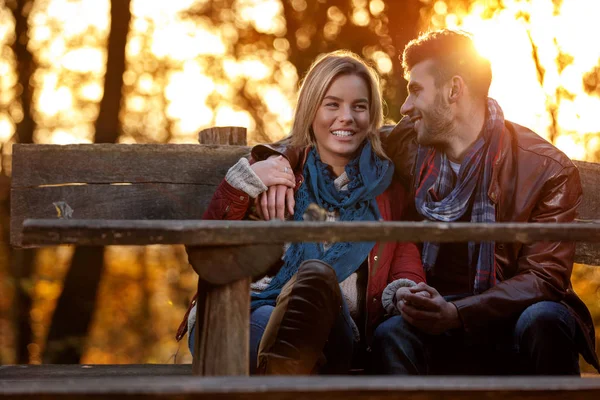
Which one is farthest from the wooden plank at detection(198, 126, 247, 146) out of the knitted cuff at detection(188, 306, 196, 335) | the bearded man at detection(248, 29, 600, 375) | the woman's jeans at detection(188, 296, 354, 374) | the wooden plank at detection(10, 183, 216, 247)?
the woman's jeans at detection(188, 296, 354, 374)

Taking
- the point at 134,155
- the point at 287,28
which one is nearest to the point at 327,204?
the point at 134,155

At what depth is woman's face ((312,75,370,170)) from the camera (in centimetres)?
355

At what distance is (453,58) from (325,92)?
0.54 m

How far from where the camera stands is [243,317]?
7.97ft

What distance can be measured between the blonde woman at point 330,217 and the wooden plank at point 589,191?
96 cm

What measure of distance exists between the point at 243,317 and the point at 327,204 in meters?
1.14

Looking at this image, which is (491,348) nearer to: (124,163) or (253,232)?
(253,232)

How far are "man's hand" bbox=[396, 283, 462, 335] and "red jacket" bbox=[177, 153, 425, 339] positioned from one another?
29cm

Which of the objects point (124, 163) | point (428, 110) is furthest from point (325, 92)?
point (124, 163)

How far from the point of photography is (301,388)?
2.08m

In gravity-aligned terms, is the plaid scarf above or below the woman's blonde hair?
below

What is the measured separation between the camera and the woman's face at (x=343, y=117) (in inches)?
140

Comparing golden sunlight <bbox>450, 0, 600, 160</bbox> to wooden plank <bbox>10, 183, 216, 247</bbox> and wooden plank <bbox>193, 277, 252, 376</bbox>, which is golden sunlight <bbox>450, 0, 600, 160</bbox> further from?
wooden plank <bbox>193, 277, 252, 376</bbox>

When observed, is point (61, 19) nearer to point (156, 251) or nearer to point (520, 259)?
point (156, 251)
